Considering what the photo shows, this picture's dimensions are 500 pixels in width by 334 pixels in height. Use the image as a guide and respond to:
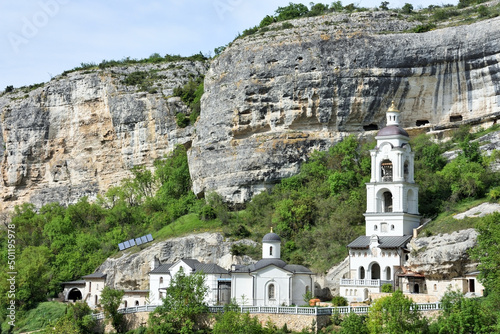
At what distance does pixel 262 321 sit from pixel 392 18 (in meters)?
34.2

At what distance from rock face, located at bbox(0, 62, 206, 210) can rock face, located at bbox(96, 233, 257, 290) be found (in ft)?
62.9

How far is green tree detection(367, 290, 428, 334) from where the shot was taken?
48.3 metres

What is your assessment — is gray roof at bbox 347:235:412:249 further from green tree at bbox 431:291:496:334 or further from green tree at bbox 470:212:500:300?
green tree at bbox 431:291:496:334

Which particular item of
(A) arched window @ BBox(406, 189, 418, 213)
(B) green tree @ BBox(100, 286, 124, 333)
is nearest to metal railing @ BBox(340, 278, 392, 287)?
(A) arched window @ BBox(406, 189, 418, 213)

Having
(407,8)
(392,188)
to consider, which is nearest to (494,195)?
(392,188)

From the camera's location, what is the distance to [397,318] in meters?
48.6

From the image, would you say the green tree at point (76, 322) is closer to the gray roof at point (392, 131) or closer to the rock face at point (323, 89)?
the rock face at point (323, 89)

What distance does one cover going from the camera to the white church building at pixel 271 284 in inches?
→ 2347

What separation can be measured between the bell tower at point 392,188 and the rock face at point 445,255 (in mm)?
4621

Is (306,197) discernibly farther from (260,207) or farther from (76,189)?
(76,189)

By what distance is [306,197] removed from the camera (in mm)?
69938

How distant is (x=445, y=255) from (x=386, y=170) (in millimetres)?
11729

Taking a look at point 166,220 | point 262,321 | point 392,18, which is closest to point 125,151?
point 166,220

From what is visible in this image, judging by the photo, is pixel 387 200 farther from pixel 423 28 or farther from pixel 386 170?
pixel 423 28
